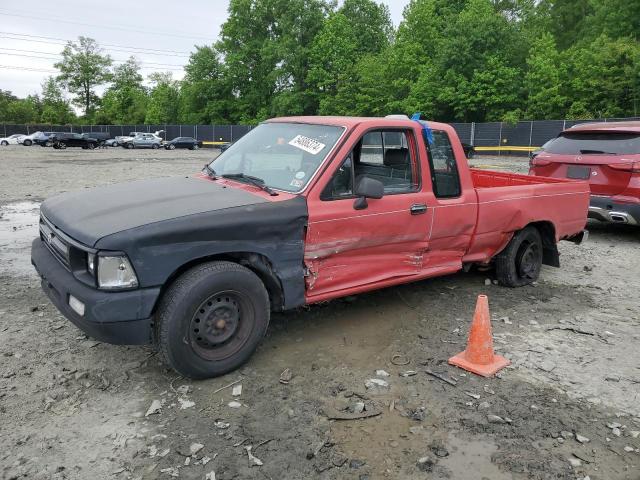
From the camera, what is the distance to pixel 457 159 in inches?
211

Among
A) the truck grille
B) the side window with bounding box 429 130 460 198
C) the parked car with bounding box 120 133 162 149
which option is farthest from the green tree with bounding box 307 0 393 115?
the truck grille

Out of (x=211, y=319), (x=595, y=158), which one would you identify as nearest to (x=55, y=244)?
(x=211, y=319)

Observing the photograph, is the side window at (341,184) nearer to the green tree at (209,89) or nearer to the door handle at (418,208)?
the door handle at (418,208)

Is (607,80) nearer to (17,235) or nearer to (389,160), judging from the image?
(389,160)

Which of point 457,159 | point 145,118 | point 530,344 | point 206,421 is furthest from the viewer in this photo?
point 145,118

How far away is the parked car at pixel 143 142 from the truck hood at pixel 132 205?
157ft

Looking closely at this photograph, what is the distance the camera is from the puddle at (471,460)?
2.96m

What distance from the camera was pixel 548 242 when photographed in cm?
649

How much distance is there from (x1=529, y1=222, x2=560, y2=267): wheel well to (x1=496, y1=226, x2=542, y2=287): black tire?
0.27ft

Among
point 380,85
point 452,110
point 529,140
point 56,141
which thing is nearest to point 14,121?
point 56,141

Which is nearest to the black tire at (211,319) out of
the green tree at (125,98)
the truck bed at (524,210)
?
the truck bed at (524,210)

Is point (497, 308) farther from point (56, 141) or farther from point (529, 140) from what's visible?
point (56, 141)

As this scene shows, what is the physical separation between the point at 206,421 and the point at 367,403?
1.08m

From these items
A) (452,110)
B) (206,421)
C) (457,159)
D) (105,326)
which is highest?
(452,110)
